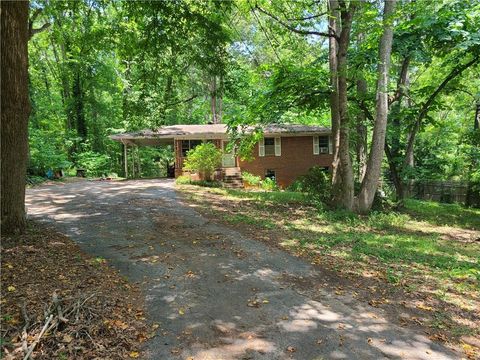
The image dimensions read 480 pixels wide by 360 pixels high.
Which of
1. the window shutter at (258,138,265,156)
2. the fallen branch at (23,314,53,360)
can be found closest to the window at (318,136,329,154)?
the window shutter at (258,138,265,156)

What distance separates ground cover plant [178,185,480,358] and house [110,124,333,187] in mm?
8274

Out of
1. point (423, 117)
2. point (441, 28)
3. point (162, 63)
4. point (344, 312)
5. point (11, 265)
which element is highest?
point (441, 28)

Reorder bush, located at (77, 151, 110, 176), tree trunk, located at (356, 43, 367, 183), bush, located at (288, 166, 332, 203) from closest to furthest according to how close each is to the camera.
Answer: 1. tree trunk, located at (356, 43, 367, 183)
2. bush, located at (288, 166, 332, 203)
3. bush, located at (77, 151, 110, 176)

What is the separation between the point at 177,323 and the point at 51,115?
30.2 metres

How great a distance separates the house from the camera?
2244 centimetres

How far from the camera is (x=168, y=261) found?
244 inches

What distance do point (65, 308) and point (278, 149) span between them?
20361 millimetres

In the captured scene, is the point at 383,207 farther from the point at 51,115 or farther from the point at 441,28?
the point at 51,115

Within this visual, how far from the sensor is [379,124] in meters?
11.8

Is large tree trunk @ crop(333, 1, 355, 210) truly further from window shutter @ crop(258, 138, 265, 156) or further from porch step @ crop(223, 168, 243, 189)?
window shutter @ crop(258, 138, 265, 156)

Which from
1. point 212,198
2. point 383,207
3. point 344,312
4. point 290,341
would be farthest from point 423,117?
point 290,341

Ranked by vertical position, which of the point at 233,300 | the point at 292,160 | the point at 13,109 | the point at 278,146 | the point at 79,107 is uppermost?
the point at 79,107

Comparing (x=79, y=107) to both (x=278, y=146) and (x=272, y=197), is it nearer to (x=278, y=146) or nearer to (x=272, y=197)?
(x=278, y=146)

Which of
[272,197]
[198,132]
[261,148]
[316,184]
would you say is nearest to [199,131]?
[198,132]
